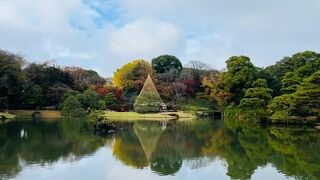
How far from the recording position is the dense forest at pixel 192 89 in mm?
35281

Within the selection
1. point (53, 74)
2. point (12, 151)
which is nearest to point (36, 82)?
point (53, 74)

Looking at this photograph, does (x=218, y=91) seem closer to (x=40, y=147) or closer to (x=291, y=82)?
(x=291, y=82)

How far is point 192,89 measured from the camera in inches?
2226

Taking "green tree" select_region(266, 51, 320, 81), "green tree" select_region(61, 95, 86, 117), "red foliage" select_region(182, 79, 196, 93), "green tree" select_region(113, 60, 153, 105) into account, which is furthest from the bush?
"green tree" select_region(113, 60, 153, 105)

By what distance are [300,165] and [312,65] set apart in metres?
26.3

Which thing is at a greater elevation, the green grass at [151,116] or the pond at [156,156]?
the green grass at [151,116]

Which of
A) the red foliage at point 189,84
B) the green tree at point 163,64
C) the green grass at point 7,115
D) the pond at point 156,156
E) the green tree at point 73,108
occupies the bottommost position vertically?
the pond at point 156,156

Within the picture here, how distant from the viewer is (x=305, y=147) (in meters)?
20.8

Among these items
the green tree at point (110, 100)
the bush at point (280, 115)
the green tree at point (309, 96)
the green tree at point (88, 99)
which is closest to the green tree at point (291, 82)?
the green tree at point (309, 96)

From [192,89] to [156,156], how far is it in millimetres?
39382

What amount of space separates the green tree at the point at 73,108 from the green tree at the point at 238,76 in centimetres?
1638

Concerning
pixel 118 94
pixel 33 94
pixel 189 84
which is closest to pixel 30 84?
pixel 33 94

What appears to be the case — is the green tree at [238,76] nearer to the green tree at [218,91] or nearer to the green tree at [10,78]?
the green tree at [218,91]

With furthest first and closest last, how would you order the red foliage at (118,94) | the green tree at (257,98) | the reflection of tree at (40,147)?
the red foliage at (118,94)
the green tree at (257,98)
the reflection of tree at (40,147)
